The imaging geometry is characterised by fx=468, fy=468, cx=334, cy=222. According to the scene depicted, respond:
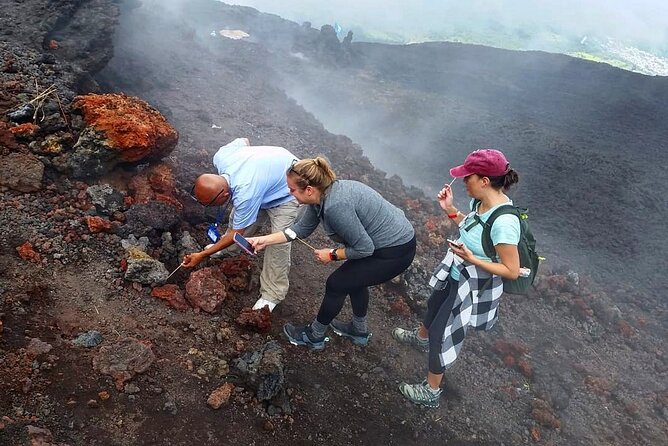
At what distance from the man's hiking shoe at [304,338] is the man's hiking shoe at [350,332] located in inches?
10.5

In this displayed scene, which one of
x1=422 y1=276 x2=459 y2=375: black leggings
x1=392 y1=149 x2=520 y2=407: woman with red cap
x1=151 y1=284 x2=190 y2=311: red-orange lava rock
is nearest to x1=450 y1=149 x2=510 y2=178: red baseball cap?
x1=392 y1=149 x2=520 y2=407: woman with red cap

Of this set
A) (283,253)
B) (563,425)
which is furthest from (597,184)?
(283,253)

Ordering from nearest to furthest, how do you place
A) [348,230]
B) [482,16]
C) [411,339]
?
[348,230] < [411,339] < [482,16]

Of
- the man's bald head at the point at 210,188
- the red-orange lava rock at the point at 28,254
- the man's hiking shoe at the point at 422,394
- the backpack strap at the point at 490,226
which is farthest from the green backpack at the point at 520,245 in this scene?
the red-orange lava rock at the point at 28,254

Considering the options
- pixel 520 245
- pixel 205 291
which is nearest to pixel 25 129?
pixel 205 291

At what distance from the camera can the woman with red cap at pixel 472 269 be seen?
277cm

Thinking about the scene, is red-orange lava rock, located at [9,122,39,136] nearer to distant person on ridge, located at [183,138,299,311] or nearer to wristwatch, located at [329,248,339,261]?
distant person on ridge, located at [183,138,299,311]

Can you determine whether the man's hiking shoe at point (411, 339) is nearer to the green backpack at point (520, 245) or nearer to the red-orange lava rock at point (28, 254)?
Answer: the green backpack at point (520, 245)

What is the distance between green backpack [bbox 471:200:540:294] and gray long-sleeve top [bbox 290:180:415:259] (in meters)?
0.55

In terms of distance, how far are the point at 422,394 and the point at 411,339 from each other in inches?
26.4

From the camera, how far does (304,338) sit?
3.79 meters

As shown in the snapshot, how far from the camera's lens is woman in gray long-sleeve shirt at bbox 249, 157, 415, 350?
288cm

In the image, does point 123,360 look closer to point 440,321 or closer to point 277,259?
→ point 277,259

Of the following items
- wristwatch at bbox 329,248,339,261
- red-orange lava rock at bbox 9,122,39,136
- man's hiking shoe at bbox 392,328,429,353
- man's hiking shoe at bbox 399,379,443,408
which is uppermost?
wristwatch at bbox 329,248,339,261
